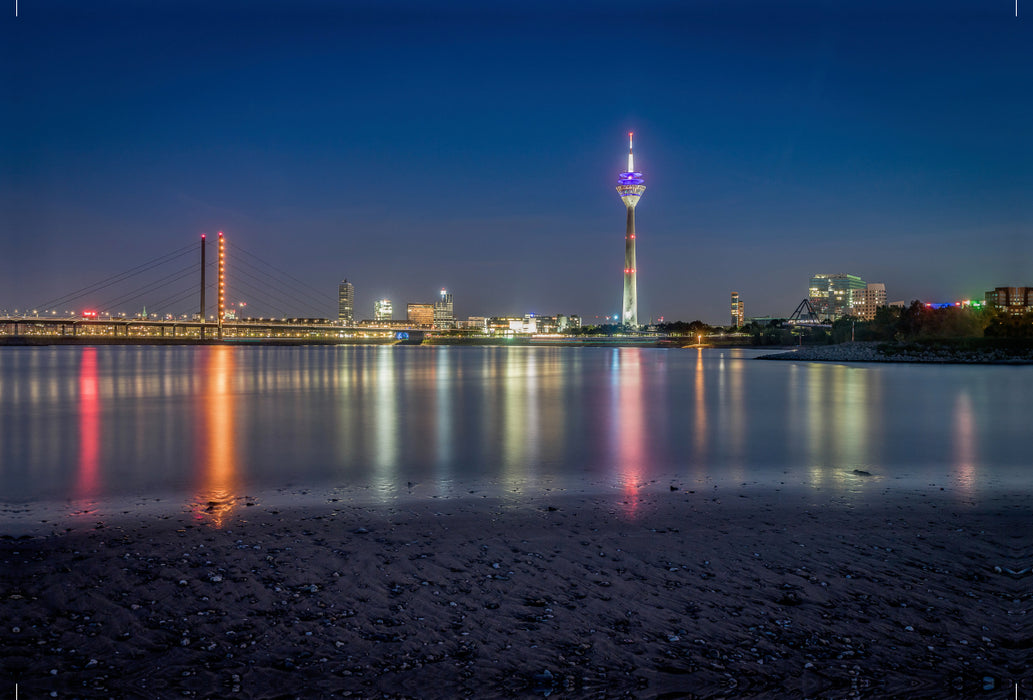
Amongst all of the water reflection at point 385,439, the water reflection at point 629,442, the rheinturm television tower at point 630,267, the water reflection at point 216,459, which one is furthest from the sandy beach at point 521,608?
the rheinturm television tower at point 630,267

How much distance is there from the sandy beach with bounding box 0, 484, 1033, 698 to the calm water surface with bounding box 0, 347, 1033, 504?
2316 mm

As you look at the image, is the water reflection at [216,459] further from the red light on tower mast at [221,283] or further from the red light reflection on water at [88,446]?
the red light on tower mast at [221,283]

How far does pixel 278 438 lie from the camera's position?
42.7ft

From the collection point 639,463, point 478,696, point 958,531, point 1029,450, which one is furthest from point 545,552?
point 1029,450

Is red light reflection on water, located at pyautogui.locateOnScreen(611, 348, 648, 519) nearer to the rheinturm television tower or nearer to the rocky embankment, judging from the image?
the rocky embankment

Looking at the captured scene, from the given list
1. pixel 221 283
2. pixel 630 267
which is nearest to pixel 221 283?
A: pixel 221 283

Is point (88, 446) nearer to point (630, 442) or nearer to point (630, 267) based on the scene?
point (630, 442)

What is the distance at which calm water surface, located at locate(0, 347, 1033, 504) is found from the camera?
8820mm

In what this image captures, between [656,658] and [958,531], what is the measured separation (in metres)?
3.93

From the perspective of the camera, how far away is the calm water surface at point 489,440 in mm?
8820

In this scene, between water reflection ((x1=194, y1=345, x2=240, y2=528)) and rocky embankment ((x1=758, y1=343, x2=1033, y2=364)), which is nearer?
water reflection ((x1=194, y1=345, x2=240, y2=528))

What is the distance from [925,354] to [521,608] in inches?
2429

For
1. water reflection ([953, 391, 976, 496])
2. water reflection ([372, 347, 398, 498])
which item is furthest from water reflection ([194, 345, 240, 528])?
water reflection ([953, 391, 976, 496])

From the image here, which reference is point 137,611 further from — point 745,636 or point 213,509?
point 745,636
